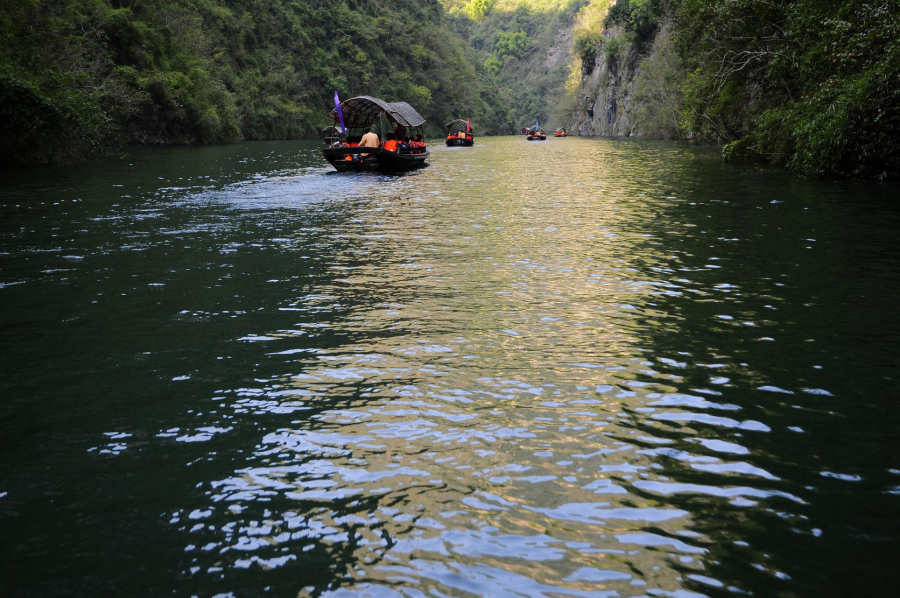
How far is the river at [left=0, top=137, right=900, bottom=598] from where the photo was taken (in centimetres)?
377

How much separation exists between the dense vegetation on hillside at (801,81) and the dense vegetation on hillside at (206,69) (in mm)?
24052

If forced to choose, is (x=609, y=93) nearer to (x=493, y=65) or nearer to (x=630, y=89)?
(x=630, y=89)

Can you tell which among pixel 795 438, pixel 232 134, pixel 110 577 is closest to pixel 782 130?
pixel 795 438

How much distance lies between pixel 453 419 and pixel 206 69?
59774 mm

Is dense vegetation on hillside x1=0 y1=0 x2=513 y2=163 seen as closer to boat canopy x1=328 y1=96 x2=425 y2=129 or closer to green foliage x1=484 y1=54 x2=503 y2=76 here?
boat canopy x1=328 y1=96 x2=425 y2=129

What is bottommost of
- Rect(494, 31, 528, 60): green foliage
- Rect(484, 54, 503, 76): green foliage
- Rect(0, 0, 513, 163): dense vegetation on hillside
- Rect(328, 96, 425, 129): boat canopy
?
Rect(328, 96, 425, 129): boat canopy

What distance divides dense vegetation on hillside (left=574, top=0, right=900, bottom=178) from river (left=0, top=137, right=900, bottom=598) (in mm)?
7213

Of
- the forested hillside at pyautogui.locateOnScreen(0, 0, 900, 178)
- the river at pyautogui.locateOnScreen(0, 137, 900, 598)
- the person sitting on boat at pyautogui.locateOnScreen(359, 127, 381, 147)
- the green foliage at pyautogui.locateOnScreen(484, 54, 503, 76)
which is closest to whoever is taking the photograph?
the river at pyautogui.locateOnScreen(0, 137, 900, 598)

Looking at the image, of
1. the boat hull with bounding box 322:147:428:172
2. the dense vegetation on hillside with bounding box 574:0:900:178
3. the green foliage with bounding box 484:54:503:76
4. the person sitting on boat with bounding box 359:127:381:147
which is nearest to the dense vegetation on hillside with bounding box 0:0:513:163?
the boat hull with bounding box 322:147:428:172

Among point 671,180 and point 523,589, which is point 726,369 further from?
point 671,180

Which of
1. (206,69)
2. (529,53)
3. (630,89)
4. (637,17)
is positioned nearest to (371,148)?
(206,69)

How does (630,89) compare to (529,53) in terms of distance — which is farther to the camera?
(529,53)

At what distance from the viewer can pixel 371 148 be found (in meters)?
27.0

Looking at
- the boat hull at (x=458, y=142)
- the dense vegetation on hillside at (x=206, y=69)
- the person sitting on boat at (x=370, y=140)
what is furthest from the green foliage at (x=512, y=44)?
the person sitting on boat at (x=370, y=140)
